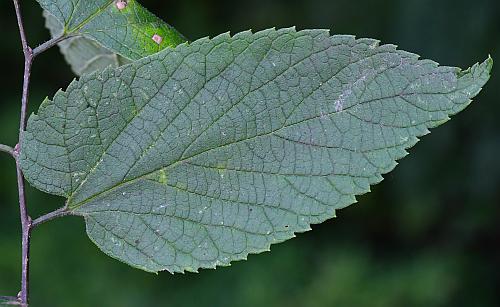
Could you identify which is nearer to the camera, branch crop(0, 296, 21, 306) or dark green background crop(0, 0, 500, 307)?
branch crop(0, 296, 21, 306)

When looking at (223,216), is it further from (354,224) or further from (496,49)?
(354,224)

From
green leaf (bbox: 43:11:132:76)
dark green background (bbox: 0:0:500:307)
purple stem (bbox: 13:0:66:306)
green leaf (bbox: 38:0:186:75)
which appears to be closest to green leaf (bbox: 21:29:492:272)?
purple stem (bbox: 13:0:66:306)

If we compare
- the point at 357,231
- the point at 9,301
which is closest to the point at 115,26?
the point at 9,301

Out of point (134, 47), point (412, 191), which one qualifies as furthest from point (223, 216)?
point (412, 191)

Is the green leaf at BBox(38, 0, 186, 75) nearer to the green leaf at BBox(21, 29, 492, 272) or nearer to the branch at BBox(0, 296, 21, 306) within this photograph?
the green leaf at BBox(21, 29, 492, 272)

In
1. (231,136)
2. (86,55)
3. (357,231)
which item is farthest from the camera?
(357,231)

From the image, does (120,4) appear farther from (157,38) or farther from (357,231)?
(357,231)
